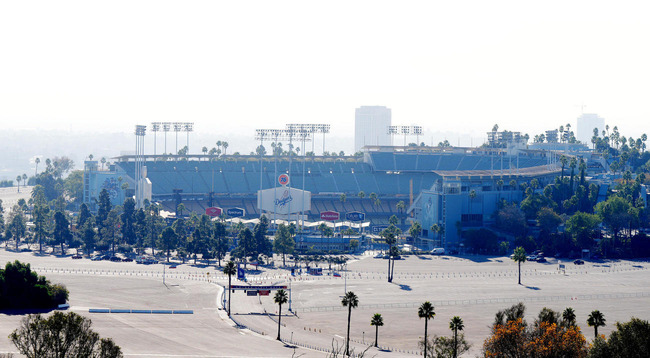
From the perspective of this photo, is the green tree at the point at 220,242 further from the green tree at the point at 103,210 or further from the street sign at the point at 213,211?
the street sign at the point at 213,211

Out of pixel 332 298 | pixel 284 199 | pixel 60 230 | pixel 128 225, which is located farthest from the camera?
pixel 284 199

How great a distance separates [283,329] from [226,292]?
22323 millimetres

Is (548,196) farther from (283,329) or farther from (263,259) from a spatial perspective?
(283,329)

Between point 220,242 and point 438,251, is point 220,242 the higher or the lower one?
the higher one

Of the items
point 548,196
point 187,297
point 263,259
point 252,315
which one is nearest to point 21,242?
point 263,259

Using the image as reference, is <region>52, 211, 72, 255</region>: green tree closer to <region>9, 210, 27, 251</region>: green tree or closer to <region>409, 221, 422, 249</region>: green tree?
<region>9, 210, 27, 251</region>: green tree

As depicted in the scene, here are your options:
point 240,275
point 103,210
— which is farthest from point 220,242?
point 103,210

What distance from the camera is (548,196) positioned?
6934 inches

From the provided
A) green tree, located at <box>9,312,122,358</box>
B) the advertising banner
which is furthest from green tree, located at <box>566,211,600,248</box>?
green tree, located at <box>9,312,122,358</box>

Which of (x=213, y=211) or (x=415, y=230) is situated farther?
(x=213, y=211)

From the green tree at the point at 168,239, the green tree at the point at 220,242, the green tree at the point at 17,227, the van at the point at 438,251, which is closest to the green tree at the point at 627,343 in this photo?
the green tree at the point at 220,242

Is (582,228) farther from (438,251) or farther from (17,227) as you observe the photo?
(17,227)

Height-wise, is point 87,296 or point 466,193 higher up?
point 466,193

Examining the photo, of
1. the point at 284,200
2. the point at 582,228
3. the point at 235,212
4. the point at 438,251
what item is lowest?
the point at 438,251
